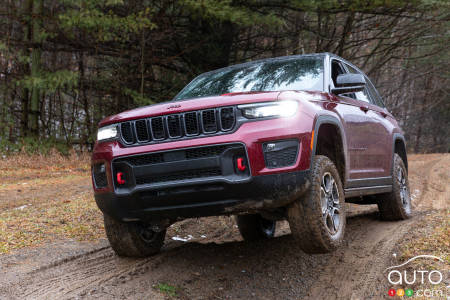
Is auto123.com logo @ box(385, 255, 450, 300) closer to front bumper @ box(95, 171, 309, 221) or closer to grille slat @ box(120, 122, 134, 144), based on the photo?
front bumper @ box(95, 171, 309, 221)

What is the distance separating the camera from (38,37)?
562 inches

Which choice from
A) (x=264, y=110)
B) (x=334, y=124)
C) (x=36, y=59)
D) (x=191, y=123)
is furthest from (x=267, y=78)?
(x=36, y=59)

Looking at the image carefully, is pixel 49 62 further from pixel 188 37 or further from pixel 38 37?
pixel 188 37

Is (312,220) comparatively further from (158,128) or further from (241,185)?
(158,128)

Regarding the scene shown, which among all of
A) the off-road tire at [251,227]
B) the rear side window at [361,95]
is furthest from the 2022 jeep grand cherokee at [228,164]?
the off-road tire at [251,227]

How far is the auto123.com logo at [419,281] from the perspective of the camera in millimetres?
3338

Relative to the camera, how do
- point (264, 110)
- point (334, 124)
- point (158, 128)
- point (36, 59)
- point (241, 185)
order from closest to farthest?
point (241, 185), point (264, 110), point (158, 128), point (334, 124), point (36, 59)

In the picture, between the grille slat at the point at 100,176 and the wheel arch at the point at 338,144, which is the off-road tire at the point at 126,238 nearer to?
the grille slat at the point at 100,176

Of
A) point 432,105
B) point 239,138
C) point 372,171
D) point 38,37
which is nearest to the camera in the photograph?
point 239,138

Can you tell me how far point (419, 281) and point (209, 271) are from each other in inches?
71.2

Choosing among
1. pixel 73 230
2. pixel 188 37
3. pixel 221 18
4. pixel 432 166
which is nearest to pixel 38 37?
pixel 188 37

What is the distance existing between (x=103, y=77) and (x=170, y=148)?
→ 1251 centimetres

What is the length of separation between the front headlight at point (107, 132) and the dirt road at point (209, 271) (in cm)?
120

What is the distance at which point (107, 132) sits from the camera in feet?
12.9
